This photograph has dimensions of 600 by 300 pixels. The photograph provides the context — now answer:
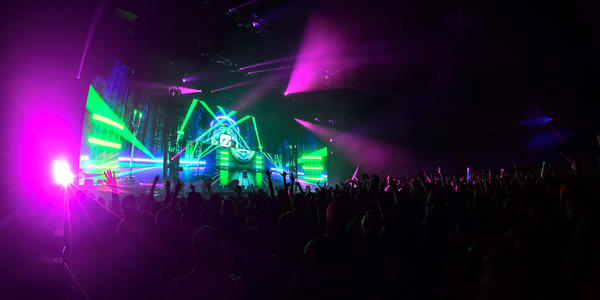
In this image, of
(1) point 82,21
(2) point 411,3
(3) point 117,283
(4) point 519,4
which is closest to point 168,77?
(1) point 82,21

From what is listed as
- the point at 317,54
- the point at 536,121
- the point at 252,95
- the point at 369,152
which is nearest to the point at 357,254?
the point at 317,54

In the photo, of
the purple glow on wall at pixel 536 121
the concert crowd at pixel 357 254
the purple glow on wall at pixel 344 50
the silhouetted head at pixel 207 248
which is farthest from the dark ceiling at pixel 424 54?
the silhouetted head at pixel 207 248

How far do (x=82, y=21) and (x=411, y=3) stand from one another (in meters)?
5.84

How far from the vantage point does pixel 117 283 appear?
152cm

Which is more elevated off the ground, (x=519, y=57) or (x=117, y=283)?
(x=519, y=57)

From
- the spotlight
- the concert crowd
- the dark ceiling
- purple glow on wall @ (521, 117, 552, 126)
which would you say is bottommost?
the concert crowd

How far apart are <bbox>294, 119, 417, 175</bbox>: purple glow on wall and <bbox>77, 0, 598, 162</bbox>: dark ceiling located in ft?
8.53

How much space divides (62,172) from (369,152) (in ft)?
51.8

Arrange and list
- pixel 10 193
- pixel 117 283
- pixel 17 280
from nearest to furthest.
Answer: pixel 117 283 → pixel 10 193 → pixel 17 280

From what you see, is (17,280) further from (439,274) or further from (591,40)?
(591,40)

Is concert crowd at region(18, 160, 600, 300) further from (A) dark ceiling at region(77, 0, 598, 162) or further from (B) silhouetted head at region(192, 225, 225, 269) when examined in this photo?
(A) dark ceiling at region(77, 0, 598, 162)

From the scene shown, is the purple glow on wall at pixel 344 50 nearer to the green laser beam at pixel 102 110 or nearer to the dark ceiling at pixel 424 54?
the dark ceiling at pixel 424 54

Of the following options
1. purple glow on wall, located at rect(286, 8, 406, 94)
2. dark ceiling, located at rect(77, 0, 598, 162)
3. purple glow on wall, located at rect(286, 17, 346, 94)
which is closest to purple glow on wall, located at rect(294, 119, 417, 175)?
dark ceiling, located at rect(77, 0, 598, 162)

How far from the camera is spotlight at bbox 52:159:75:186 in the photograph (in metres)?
2.33
